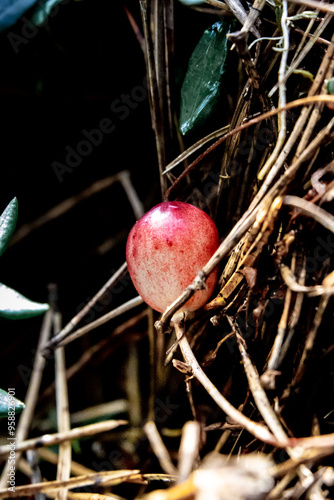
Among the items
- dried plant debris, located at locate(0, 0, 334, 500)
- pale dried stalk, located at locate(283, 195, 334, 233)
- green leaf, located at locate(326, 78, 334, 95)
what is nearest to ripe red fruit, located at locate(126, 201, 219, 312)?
dried plant debris, located at locate(0, 0, 334, 500)

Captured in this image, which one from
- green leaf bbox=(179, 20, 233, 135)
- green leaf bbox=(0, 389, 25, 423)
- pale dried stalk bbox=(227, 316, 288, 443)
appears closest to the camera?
pale dried stalk bbox=(227, 316, 288, 443)

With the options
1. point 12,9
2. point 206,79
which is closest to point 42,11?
point 12,9

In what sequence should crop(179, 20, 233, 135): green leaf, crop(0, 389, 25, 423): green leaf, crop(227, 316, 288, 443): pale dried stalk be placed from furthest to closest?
1. crop(179, 20, 233, 135): green leaf
2. crop(0, 389, 25, 423): green leaf
3. crop(227, 316, 288, 443): pale dried stalk

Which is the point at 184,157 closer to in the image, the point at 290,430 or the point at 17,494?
the point at 290,430

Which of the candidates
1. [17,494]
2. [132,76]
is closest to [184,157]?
[132,76]

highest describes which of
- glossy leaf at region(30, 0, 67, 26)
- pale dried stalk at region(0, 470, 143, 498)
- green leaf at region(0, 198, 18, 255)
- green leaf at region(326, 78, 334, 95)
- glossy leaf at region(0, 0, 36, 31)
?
glossy leaf at region(0, 0, 36, 31)

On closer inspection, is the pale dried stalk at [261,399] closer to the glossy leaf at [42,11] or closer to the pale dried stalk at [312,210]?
the pale dried stalk at [312,210]

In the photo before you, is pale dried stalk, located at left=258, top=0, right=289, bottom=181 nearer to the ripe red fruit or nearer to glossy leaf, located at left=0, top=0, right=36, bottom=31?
the ripe red fruit

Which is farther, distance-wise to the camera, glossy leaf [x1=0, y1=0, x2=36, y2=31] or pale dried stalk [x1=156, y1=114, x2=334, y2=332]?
glossy leaf [x1=0, y1=0, x2=36, y2=31]
